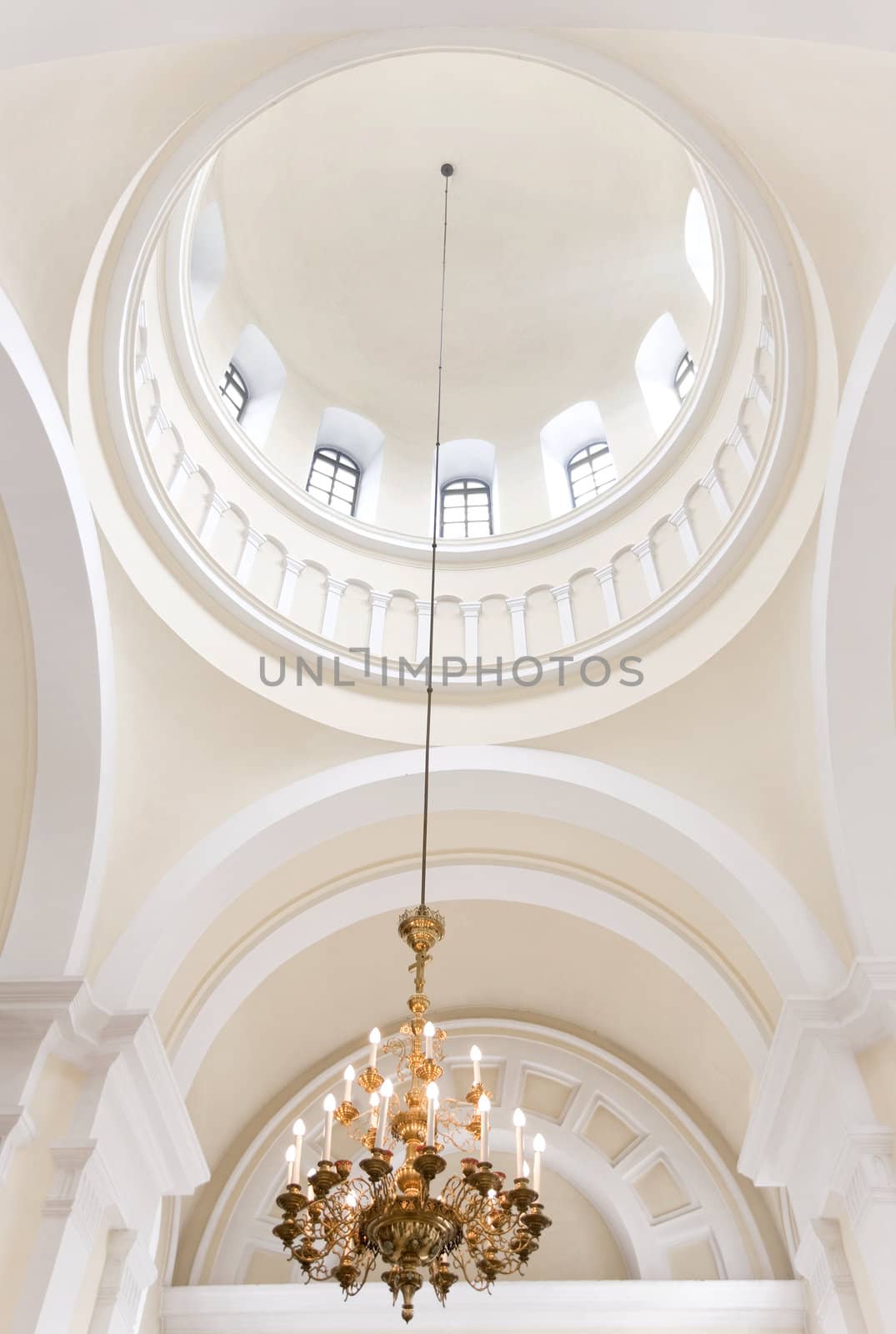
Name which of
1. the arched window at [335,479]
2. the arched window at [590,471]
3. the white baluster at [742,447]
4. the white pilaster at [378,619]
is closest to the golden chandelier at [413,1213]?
the white pilaster at [378,619]

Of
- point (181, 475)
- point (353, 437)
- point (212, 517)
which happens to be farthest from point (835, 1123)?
point (353, 437)

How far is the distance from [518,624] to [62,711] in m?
3.73

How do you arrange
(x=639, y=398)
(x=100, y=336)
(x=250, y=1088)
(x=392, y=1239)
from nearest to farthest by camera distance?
(x=392, y=1239), (x=100, y=336), (x=250, y=1088), (x=639, y=398)

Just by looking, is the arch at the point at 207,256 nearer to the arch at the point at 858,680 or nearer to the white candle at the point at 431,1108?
the arch at the point at 858,680

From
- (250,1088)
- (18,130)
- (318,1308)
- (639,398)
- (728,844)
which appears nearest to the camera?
(18,130)

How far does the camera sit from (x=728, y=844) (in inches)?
299

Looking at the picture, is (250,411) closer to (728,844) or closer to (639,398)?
(639,398)

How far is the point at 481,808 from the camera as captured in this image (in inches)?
331

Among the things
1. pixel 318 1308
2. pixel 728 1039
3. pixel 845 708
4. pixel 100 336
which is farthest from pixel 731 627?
pixel 318 1308

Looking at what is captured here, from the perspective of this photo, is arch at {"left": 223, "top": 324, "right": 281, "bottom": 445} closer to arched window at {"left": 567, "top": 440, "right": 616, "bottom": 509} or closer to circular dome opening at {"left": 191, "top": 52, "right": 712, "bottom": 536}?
circular dome opening at {"left": 191, "top": 52, "right": 712, "bottom": 536}

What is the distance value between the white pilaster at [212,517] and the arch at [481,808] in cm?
200

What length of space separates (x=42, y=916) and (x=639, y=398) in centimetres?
716

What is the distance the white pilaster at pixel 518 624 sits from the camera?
354 inches

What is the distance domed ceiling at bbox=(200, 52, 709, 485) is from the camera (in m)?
10.8
